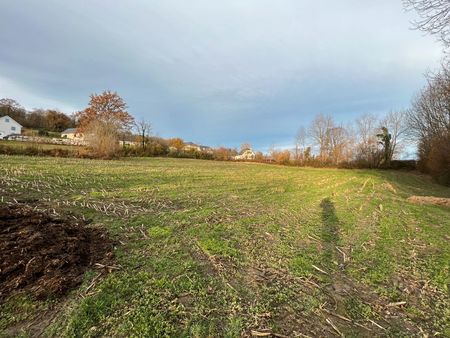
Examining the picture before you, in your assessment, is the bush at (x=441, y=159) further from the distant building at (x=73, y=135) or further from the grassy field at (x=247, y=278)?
the distant building at (x=73, y=135)

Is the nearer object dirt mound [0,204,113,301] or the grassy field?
the grassy field

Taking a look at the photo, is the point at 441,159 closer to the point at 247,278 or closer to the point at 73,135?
the point at 247,278

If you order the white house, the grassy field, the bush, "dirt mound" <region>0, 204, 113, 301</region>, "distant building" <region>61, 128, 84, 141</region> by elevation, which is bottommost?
the grassy field

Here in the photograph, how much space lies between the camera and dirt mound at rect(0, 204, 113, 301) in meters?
2.67

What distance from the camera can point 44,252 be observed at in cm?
321

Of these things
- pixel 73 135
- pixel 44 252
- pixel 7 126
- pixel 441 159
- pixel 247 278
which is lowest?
pixel 247 278

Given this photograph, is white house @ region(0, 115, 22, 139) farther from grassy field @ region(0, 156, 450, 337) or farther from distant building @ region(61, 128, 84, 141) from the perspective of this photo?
grassy field @ region(0, 156, 450, 337)

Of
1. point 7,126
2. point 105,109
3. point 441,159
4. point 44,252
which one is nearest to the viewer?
point 44,252

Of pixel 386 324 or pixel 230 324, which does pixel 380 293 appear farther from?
pixel 230 324

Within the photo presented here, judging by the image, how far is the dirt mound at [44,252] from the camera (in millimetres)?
2672

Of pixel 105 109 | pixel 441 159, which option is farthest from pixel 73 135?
pixel 441 159

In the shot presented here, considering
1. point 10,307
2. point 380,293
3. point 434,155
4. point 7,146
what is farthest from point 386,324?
point 434,155

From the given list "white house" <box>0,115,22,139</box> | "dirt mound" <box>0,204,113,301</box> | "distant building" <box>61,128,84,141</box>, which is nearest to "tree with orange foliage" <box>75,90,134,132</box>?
"distant building" <box>61,128,84,141</box>

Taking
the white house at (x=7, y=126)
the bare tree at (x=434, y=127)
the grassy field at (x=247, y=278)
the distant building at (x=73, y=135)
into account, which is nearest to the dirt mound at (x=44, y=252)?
the grassy field at (x=247, y=278)
